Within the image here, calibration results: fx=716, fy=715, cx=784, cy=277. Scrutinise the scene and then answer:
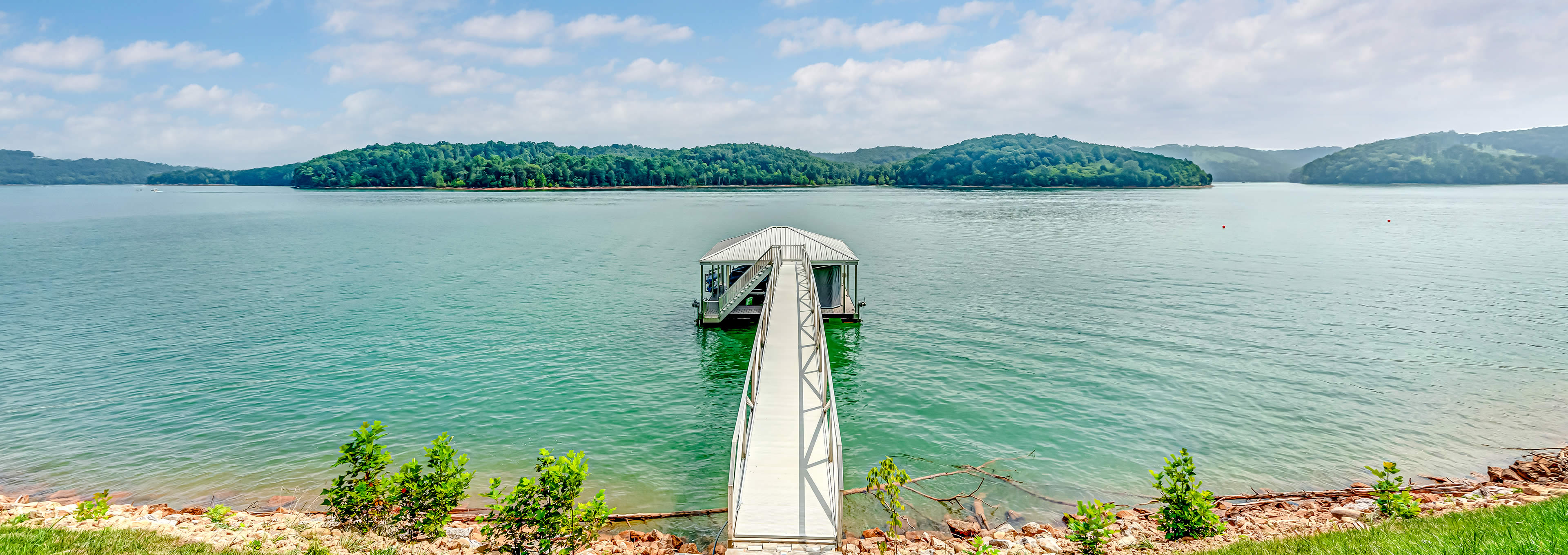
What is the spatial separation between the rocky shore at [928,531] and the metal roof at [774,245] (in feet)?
56.2

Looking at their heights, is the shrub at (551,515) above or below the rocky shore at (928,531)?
above

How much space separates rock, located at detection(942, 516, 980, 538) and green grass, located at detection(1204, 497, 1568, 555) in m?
3.68

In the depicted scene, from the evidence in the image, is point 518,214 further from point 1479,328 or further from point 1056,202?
point 1479,328

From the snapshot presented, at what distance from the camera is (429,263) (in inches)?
1908

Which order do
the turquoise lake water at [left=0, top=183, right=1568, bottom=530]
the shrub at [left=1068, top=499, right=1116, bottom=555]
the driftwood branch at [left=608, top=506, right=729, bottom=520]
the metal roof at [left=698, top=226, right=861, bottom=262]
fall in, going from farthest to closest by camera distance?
the metal roof at [left=698, top=226, right=861, bottom=262], the turquoise lake water at [left=0, top=183, right=1568, bottom=530], the driftwood branch at [left=608, top=506, right=729, bottom=520], the shrub at [left=1068, top=499, right=1116, bottom=555]

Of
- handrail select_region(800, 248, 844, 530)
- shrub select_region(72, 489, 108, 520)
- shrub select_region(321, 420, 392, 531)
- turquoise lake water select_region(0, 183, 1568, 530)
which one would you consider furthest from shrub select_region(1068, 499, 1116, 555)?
shrub select_region(72, 489, 108, 520)

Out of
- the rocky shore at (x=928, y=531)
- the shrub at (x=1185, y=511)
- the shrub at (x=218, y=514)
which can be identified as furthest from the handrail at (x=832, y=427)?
the shrub at (x=218, y=514)

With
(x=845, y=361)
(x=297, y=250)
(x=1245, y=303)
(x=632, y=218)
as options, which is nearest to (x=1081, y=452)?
(x=845, y=361)

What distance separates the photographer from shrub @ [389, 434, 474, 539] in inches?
377

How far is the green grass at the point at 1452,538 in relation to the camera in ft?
24.1

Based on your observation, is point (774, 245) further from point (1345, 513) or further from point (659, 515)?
point (1345, 513)

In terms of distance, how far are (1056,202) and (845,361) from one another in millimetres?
116932

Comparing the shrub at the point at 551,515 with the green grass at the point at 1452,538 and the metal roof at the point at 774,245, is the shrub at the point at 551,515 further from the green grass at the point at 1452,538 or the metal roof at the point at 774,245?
the metal roof at the point at 774,245

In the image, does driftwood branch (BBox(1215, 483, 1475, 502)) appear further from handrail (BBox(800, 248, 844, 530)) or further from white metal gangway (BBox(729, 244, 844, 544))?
white metal gangway (BBox(729, 244, 844, 544))
